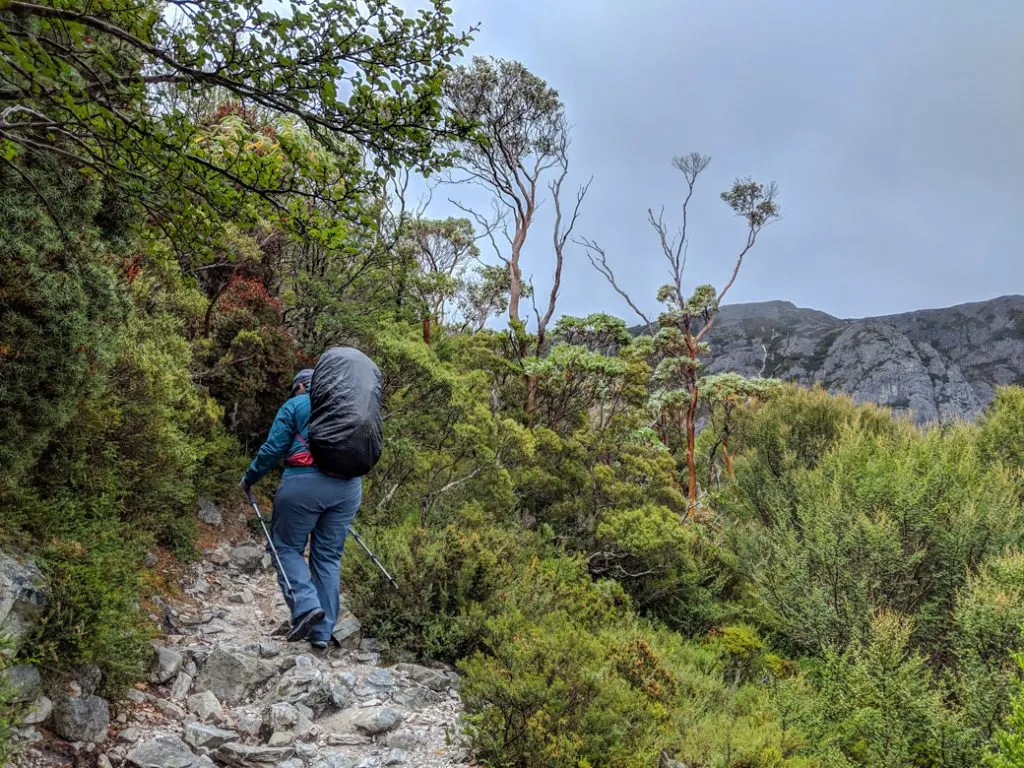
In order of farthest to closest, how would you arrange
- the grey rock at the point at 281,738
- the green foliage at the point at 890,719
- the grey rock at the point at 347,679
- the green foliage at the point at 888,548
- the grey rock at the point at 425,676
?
the green foliage at the point at 888,548, the green foliage at the point at 890,719, the grey rock at the point at 425,676, the grey rock at the point at 347,679, the grey rock at the point at 281,738

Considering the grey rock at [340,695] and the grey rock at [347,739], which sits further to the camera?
the grey rock at [340,695]

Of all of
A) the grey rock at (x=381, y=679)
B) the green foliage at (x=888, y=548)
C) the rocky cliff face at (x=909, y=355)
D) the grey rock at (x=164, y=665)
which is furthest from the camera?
the rocky cliff face at (x=909, y=355)

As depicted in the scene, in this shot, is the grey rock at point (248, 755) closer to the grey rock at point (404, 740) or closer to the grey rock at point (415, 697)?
the grey rock at point (404, 740)

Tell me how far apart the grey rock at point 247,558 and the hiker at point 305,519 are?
5.87 feet

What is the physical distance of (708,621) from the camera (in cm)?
1015

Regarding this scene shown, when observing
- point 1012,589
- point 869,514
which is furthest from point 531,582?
point 869,514

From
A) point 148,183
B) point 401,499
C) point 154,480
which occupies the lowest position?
point 401,499

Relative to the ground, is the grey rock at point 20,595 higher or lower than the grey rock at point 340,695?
higher

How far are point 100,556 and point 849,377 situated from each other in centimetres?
7320

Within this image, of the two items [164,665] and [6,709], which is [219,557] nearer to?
[164,665]

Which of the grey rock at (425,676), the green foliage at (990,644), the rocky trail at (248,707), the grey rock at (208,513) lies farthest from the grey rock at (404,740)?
the green foliage at (990,644)

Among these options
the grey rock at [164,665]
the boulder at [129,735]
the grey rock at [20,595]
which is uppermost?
the grey rock at [20,595]

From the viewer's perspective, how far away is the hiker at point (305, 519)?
4133 mm

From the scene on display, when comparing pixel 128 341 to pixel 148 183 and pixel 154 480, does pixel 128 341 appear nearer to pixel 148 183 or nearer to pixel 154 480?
pixel 154 480
